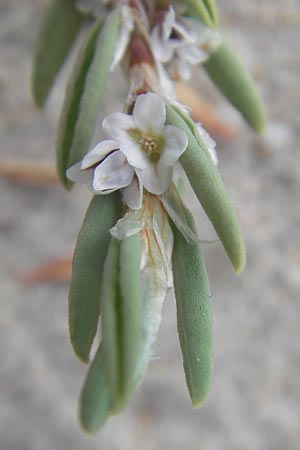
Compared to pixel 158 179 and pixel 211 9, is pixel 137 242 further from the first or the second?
pixel 211 9

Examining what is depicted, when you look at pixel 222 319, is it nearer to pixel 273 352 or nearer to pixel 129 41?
pixel 273 352

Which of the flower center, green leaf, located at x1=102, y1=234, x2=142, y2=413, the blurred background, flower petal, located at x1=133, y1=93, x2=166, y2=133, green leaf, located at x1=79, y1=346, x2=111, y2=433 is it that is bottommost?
the blurred background

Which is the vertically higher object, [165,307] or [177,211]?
[177,211]

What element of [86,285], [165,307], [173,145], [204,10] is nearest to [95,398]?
[86,285]

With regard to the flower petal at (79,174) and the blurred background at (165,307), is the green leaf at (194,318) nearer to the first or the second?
the flower petal at (79,174)

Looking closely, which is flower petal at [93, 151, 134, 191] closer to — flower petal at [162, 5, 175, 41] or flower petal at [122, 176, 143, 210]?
flower petal at [122, 176, 143, 210]

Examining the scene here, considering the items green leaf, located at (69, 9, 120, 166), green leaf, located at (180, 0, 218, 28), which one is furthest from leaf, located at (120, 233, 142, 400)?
green leaf, located at (180, 0, 218, 28)

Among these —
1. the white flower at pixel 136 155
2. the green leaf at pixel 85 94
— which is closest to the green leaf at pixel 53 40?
the green leaf at pixel 85 94
